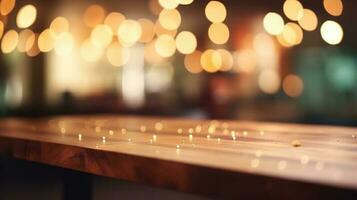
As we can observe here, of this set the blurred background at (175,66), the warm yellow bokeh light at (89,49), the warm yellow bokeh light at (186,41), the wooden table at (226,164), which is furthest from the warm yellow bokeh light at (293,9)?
the warm yellow bokeh light at (89,49)

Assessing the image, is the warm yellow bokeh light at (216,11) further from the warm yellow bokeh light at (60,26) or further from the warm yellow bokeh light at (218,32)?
the warm yellow bokeh light at (60,26)

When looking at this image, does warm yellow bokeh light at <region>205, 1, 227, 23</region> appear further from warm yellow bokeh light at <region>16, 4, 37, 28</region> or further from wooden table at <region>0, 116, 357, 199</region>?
wooden table at <region>0, 116, 357, 199</region>

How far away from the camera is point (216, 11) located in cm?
329

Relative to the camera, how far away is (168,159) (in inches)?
35.1

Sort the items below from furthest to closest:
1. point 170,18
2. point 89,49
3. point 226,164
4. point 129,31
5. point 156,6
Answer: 1. point 89,49
2. point 129,31
3. point 156,6
4. point 170,18
5. point 226,164

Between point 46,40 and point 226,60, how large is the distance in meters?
2.63

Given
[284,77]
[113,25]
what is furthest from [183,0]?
[284,77]

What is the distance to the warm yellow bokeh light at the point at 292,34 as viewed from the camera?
11.9 feet

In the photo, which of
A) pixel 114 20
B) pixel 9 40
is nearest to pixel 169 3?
pixel 9 40

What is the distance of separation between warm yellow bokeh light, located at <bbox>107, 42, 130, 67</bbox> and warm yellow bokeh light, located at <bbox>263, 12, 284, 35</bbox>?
135 inches

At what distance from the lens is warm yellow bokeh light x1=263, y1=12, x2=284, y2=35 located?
296 cm

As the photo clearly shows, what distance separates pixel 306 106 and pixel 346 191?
541cm

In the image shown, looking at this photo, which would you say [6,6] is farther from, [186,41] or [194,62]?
[194,62]

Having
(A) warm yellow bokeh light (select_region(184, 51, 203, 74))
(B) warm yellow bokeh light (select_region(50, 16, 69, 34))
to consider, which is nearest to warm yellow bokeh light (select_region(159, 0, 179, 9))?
(B) warm yellow bokeh light (select_region(50, 16, 69, 34))
